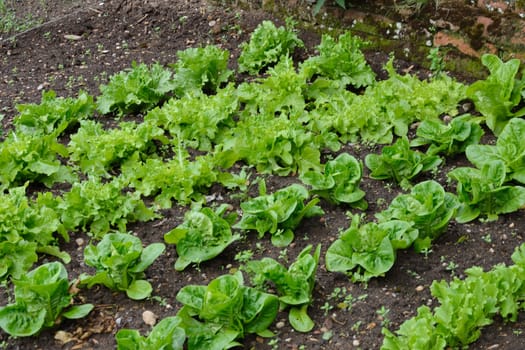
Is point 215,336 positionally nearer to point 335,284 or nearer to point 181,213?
point 335,284

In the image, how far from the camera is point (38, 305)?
12.9 feet

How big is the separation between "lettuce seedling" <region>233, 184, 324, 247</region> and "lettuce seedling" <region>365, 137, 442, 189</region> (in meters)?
0.62

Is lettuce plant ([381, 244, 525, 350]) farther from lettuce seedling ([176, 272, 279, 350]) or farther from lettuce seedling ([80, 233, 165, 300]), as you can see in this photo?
lettuce seedling ([80, 233, 165, 300])

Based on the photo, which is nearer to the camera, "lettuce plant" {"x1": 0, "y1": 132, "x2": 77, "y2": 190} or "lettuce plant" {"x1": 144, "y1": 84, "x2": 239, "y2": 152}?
"lettuce plant" {"x1": 0, "y1": 132, "x2": 77, "y2": 190}

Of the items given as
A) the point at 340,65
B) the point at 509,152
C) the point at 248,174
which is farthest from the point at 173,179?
the point at 509,152

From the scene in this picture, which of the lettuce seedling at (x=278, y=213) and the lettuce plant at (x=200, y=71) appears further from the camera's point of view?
the lettuce plant at (x=200, y=71)

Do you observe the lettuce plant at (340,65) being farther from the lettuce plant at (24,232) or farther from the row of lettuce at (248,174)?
the lettuce plant at (24,232)

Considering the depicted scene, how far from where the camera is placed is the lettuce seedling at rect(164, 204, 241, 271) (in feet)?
14.2

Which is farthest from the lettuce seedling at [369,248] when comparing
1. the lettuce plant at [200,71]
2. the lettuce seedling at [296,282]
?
the lettuce plant at [200,71]

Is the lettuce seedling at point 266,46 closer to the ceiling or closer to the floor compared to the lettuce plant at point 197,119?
closer to the ceiling

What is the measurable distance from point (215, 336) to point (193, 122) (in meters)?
2.29

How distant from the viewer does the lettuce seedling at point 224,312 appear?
369 centimetres

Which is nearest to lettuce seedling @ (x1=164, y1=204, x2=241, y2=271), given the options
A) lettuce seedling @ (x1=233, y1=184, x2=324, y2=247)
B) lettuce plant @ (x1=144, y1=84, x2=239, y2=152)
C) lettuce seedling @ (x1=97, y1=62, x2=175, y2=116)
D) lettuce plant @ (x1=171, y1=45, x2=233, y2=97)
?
lettuce seedling @ (x1=233, y1=184, x2=324, y2=247)

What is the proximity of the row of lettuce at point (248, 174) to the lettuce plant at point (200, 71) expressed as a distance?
0.04ft
